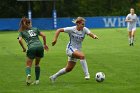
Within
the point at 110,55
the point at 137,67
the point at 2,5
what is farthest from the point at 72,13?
the point at 137,67

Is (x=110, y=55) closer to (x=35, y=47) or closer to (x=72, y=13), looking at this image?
(x=35, y=47)

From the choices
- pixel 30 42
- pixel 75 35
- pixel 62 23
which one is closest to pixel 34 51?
pixel 30 42

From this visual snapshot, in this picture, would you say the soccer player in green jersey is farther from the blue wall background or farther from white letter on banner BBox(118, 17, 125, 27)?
white letter on banner BBox(118, 17, 125, 27)

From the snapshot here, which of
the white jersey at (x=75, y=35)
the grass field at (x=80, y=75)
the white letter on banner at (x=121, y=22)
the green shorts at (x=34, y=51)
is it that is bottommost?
the white letter on banner at (x=121, y=22)

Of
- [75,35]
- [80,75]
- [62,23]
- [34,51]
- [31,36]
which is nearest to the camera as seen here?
[34,51]

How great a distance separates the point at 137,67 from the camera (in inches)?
736

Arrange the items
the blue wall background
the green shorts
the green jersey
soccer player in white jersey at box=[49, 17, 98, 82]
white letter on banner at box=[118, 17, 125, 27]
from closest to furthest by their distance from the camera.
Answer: the green shorts, the green jersey, soccer player in white jersey at box=[49, 17, 98, 82], the blue wall background, white letter on banner at box=[118, 17, 125, 27]

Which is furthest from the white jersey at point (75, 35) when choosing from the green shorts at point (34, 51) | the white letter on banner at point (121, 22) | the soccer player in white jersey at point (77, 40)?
the white letter on banner at point (121, 22)

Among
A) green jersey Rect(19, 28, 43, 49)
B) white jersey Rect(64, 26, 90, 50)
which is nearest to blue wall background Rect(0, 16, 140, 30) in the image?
white jersey Rect(64, 26, 90, 50)

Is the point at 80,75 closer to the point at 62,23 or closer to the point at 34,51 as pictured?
the point at 34,51

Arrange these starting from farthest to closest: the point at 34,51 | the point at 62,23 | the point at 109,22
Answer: the point at 109,22 < the point at 62,23 < the point at 34,51

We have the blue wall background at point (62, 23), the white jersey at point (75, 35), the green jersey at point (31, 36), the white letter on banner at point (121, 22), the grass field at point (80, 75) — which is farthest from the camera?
the white letter on banner at point (121, 22)

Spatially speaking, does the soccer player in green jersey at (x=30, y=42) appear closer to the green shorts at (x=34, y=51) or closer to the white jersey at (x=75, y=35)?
the green shorts at (x=34, y=51)

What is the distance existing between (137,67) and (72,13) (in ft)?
206
